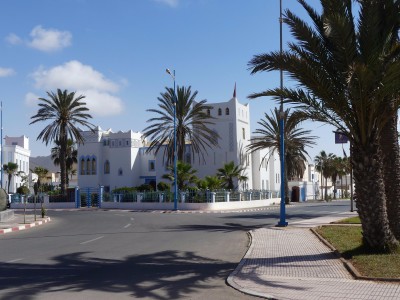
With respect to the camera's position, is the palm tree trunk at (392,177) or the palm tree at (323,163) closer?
the palm tree trunk at (392,177)

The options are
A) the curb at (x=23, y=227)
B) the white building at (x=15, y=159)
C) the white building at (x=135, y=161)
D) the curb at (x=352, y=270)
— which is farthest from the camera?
the white building at (x=15, y=159)

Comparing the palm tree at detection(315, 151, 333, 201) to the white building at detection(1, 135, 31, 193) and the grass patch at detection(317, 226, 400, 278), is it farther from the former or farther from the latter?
the grass patch at detection(317, 226, 400, 278)

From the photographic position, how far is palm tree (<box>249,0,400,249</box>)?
10711 mm

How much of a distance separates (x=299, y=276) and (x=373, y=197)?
301 cm

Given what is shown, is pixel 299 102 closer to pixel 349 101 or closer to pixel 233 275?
pixel 349 101

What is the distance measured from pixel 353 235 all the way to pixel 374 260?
18.4 ft

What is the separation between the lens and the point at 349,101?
11.3 m

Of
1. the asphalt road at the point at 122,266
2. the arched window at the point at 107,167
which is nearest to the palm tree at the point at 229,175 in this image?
the arched window at the point at 107,167

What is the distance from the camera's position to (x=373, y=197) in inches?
432

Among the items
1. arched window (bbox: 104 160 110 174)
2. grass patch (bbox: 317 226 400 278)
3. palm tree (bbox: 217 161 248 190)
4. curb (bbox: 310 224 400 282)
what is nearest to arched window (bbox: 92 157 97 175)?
arched window (bbox: 104 160 110 174)

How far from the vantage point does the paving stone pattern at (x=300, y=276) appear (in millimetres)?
7758

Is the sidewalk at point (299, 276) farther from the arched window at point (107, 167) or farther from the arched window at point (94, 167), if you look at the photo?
the arched window at point (94, 167)

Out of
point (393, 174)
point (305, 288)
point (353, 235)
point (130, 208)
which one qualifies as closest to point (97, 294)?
point (305, 288)

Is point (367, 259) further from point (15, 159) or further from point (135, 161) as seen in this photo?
point (15, 159)
